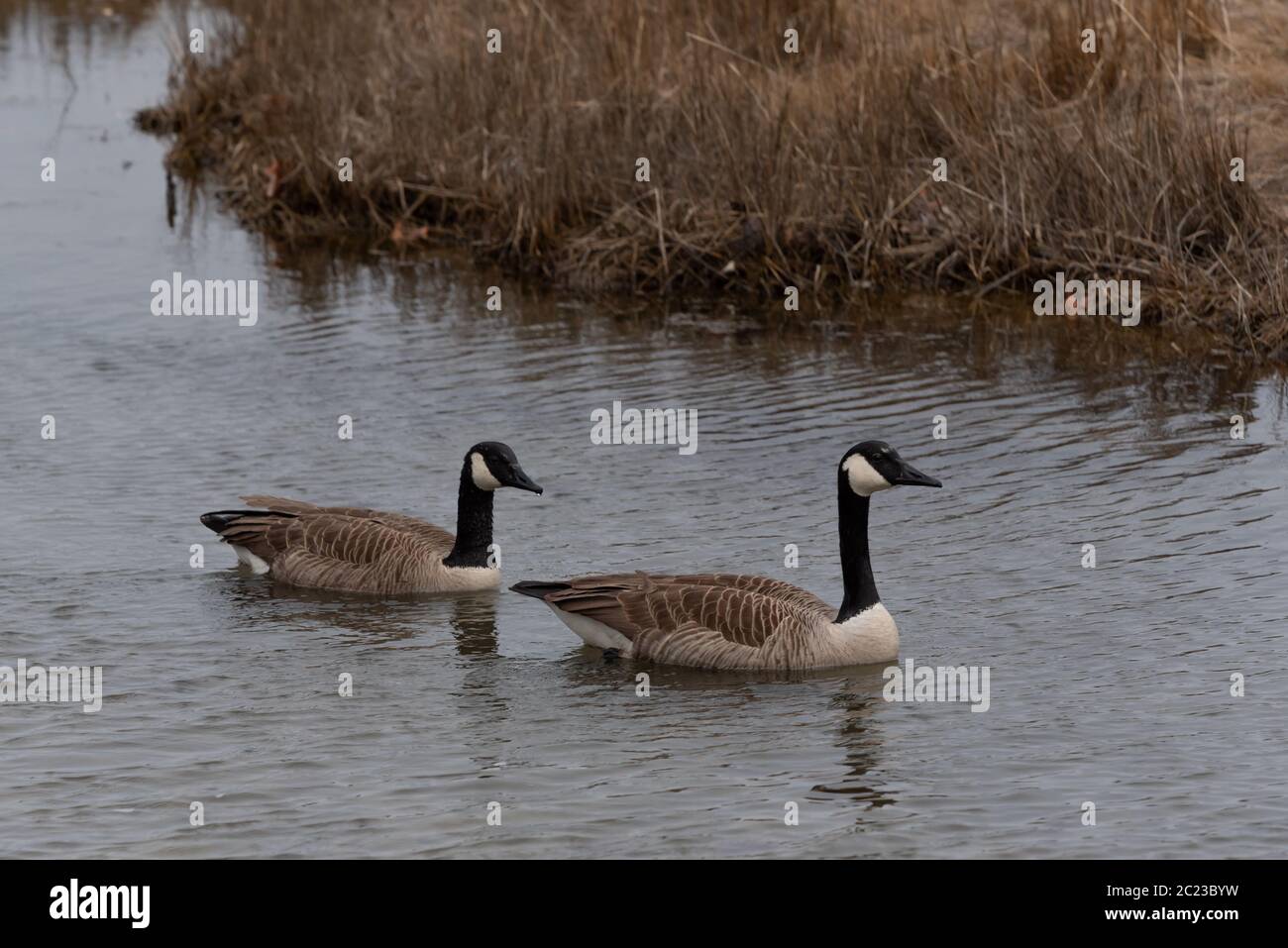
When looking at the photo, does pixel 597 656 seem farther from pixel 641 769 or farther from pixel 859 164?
pixel 859 164

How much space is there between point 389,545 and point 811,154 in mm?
8183

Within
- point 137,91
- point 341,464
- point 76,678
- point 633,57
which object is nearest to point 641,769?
point 76,678

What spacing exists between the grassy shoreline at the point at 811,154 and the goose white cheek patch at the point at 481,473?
706 centimetres

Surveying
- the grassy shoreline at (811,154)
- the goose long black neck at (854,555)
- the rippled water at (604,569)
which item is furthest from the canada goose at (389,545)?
the grassy shoreline at (811,154)

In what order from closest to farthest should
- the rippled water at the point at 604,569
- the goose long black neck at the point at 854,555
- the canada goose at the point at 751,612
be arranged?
1. the rippled water at the point at 604,569
2. the canada goose at the point at 751,612
3. the goose long black neck at the point at 854,555

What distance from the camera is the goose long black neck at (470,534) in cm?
1151

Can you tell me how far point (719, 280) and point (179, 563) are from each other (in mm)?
8073

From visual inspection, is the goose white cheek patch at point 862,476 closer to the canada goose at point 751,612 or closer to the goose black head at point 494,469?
the canada goose at point 751,612

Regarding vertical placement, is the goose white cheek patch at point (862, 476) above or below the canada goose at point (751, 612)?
above

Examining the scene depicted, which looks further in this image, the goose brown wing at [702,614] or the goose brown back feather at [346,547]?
the goose brown back feather at [346,547]

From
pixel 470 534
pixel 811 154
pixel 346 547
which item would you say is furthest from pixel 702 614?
pixel 811 154

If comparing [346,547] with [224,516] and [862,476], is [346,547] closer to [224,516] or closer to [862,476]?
[224,516]

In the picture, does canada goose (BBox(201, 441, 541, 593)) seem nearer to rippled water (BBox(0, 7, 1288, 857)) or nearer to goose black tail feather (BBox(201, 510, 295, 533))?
goose black tail feather (BBox(201, 510, 295, 533))

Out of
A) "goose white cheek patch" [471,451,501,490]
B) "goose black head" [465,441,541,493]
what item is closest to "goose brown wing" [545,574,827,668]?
"goose black head" [465,441,541,493]
